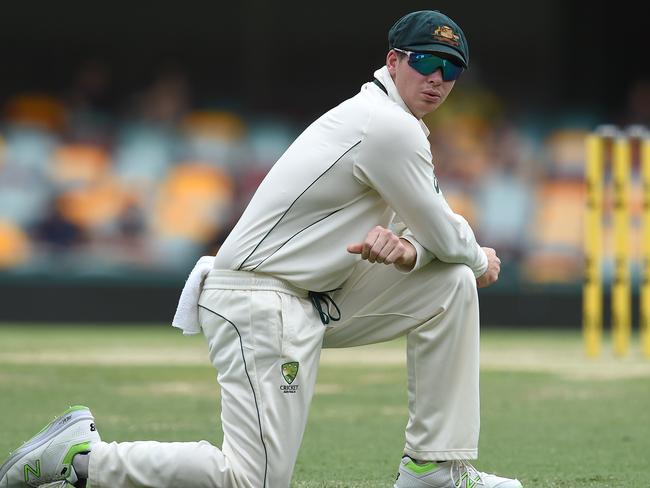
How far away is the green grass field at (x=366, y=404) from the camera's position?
16.0ft

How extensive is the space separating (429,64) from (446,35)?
0.33 ft

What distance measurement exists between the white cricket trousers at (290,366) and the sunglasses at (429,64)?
1.82 feet

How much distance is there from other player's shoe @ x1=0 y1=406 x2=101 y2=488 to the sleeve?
103 cm

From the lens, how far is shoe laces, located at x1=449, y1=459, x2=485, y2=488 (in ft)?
13.0

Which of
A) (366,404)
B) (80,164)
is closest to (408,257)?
(366,404)

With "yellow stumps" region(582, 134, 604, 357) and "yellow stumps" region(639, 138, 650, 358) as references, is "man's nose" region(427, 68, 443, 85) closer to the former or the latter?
"yellow stumps" region(582, 134, 604, 357)

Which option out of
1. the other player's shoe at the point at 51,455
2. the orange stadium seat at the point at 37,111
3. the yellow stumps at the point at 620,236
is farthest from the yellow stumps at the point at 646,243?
the orange stadium seat at the point at 37,111

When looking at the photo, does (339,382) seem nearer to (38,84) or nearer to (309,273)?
(309,273)

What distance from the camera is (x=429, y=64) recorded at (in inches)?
154

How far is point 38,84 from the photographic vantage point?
14.3 m

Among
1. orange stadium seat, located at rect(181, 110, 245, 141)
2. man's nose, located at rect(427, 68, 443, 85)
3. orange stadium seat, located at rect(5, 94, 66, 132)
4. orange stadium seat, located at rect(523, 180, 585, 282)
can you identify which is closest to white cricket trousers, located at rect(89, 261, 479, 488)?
man's nose, located at rect(427, 68, 443, 85)

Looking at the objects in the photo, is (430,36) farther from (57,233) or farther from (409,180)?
(57,233)

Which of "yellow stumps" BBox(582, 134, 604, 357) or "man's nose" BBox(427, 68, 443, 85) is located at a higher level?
"man's nose" BBox(427, 68, 443, 85)

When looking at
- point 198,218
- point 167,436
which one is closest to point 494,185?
point 198,218
